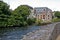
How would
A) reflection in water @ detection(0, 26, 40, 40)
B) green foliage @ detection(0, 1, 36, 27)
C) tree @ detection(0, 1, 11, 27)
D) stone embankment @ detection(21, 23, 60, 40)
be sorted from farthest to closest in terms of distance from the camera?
1. green foliage @ detection(0, 1, 36, 27)
2. tree @ detection(0, 1, 11, 27)
3. reflection in water @ detection(0, 26, 40, 40)
4. stone embankment @ detection(21, 23, 60, 40)

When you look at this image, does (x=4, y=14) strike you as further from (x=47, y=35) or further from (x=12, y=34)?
(x=47, y=35)

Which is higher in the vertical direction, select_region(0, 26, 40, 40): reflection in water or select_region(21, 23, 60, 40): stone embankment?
select_region(21, 23, 60, 40): stone embankment

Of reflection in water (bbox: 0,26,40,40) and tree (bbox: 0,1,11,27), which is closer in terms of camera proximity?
reflection in water (bbox: 0,26,40,40)

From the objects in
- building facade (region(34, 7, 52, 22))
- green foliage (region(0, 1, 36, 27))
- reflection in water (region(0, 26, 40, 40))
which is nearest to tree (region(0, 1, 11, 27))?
green foliage (region(0, 1, 36, 27))

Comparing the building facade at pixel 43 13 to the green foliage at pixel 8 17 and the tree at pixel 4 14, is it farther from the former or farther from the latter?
the tree at pixel 4 14

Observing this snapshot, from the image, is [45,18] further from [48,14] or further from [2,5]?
[2,5]

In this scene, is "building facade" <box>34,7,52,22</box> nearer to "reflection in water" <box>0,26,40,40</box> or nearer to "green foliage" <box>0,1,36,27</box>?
"green foliage" <box>0,1,36,27</box>

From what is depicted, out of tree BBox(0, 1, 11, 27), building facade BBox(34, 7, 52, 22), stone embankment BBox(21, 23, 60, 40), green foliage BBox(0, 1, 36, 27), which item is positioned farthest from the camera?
building facade BBox(34, 7, 52, 22)

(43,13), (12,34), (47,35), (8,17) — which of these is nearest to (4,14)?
(8,17)

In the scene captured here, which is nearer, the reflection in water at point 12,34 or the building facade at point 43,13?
the reflection in water at point 12,34

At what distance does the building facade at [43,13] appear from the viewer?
3910 inches

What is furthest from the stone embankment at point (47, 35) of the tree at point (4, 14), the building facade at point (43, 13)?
the building facade at point (43, 13)

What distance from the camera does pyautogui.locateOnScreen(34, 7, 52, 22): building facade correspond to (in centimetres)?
9931

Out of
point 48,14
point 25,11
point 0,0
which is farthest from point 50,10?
point 0,0
